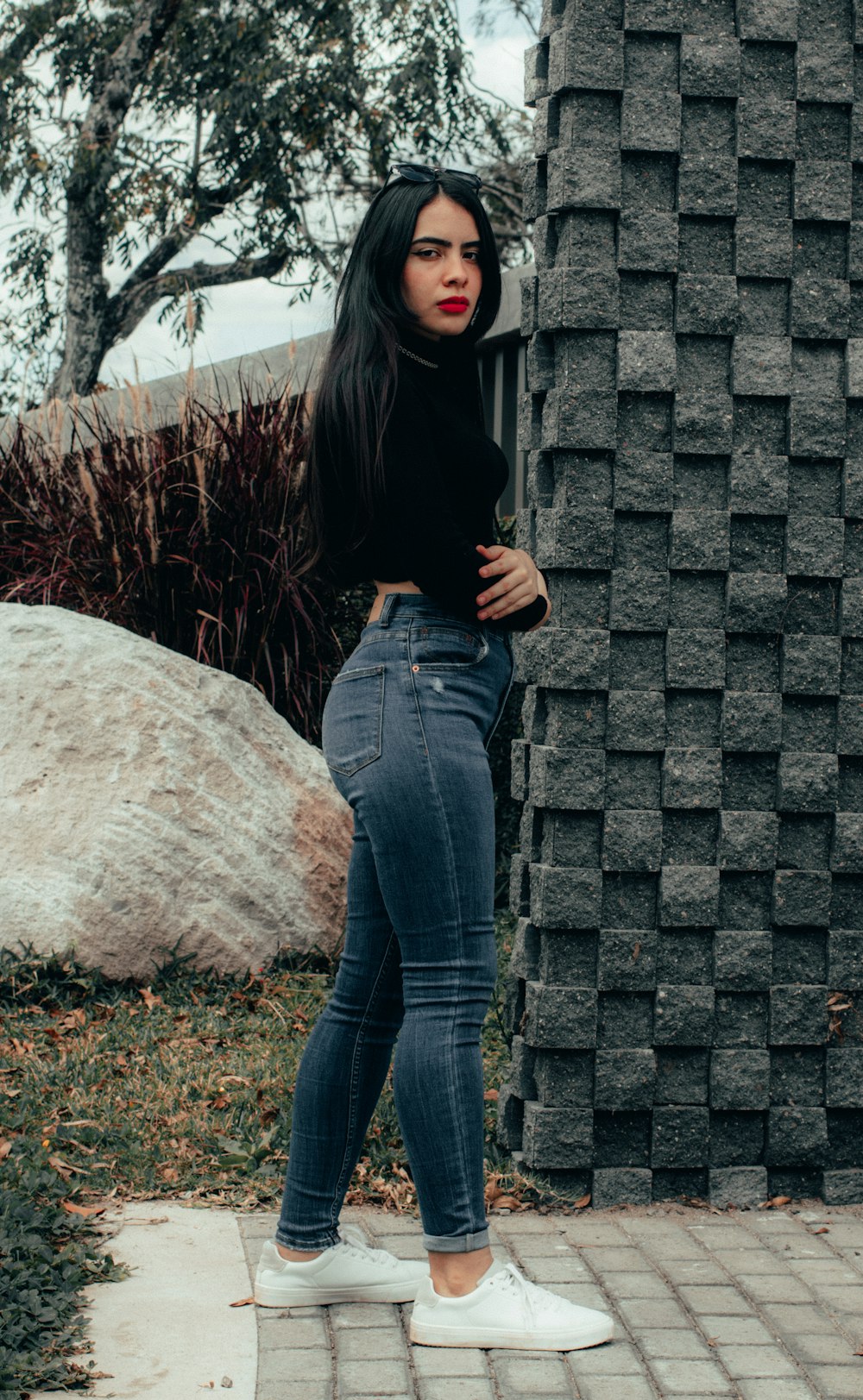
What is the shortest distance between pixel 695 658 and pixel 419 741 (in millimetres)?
969

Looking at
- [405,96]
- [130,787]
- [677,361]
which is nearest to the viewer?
[677,361]

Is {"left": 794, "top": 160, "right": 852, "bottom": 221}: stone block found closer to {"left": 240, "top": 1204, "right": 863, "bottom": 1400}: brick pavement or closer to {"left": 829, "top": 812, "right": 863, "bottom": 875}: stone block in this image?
{"left": 829, "top": 812, "right": 863, "bottom": 875}: stone block

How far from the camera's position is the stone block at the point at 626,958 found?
318 cm

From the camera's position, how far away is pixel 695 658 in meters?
3.16

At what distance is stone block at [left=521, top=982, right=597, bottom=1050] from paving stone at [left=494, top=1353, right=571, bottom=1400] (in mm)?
796

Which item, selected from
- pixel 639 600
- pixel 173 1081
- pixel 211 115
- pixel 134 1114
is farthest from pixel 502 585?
pixel 211 115

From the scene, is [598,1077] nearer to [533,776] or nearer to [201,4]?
[533,776]

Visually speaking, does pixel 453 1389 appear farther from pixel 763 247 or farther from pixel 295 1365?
pixel 763 247

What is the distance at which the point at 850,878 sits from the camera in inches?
129

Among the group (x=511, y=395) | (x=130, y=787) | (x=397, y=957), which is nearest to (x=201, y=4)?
(x=511, y=395)

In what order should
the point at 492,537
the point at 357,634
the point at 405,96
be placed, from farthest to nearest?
the point at 405,96 < the point at 357,634 < the point at 492,537

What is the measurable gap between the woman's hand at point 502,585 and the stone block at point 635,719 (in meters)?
0.67

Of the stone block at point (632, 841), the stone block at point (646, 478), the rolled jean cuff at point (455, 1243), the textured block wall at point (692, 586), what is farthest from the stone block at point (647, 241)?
the rolled jean cuff at point (455, 1243)

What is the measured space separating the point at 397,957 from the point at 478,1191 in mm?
426
